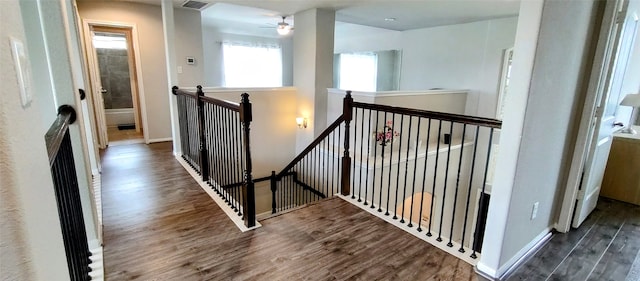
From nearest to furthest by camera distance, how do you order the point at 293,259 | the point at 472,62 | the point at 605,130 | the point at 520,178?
1. the point at 520,178
2. the point at 293,259
3. the point at 605,130
4. the point at 472,62

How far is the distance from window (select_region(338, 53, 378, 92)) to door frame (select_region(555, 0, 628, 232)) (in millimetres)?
5952

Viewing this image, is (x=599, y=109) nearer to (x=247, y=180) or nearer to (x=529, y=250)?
(x=529, y=250)

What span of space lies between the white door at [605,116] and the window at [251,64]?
7627mm

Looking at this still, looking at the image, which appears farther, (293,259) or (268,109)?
(268,109)

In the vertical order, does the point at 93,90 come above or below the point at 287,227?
above

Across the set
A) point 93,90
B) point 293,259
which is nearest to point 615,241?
point 293,259

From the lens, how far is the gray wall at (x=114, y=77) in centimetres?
692

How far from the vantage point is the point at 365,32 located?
7.83m

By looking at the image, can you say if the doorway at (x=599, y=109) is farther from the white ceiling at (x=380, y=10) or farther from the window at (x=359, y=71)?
the window at (x=359, y=71)

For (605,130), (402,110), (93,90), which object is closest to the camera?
(402,110)

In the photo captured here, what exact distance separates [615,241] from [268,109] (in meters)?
4.63

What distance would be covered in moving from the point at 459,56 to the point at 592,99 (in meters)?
4.15

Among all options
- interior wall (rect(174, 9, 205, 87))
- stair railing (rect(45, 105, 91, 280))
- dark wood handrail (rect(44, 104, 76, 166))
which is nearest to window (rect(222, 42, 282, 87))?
interior wall (rect(174, 9, 205, 87))

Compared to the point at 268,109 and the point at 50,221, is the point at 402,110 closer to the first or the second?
the point at 50,221
